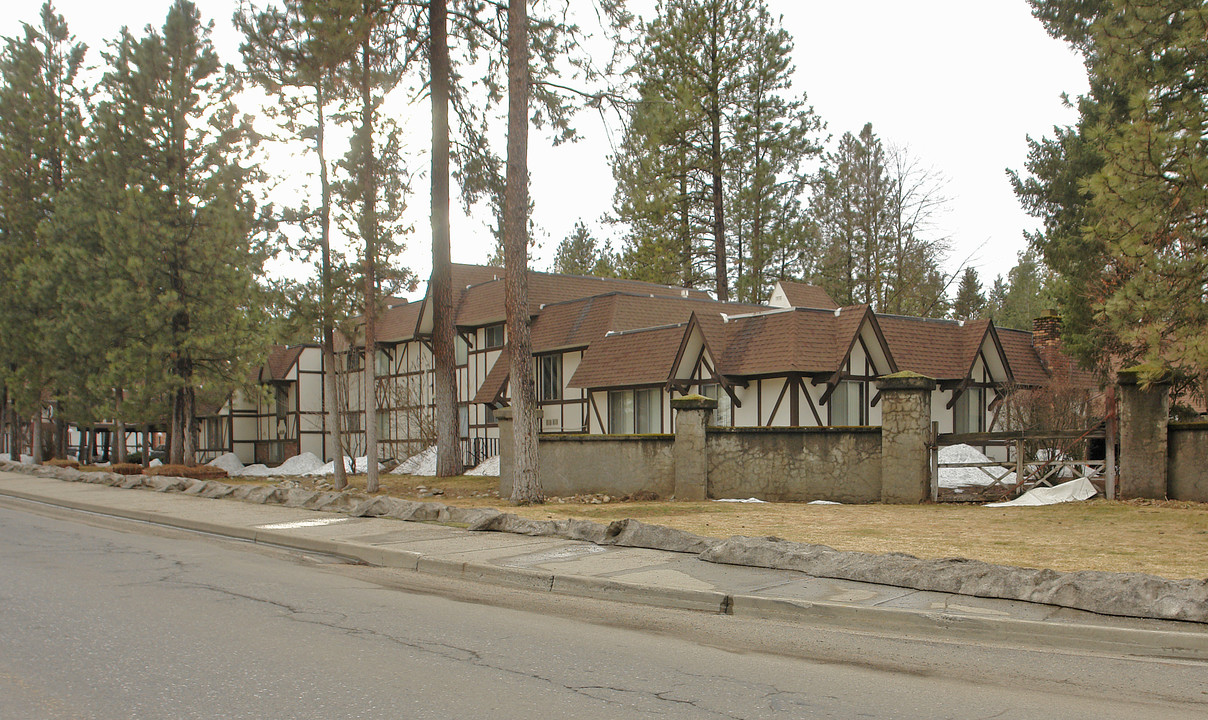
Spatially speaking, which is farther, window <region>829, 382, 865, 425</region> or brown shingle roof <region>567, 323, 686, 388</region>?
brown shingle roof <region>567, 323, 686, 388</region>

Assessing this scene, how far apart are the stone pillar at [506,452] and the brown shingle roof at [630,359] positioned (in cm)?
773

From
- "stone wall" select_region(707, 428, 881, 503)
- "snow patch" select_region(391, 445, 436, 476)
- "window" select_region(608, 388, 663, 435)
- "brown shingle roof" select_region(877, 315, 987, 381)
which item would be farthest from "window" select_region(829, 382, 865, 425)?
"snow patch" select_region(391, 445, 436, 476)

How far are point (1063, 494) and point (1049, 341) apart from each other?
17449 millimetres

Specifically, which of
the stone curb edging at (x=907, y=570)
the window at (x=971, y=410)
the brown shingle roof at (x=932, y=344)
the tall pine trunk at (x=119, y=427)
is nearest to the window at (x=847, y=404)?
the brown shingle roof at (x=932, y=344)

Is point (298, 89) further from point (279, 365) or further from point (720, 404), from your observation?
point (279, 365)

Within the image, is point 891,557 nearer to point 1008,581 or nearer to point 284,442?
point 1008,581

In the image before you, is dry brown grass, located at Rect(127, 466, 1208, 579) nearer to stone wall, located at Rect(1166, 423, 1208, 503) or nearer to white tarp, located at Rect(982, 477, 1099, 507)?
white tarp, located at Rect(982, 477, 1099, 507)

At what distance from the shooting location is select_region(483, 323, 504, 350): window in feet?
125

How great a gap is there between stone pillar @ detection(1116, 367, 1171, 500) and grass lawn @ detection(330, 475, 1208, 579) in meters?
0.41

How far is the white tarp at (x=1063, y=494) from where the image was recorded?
17391mm

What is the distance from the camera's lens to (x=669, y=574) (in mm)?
10148

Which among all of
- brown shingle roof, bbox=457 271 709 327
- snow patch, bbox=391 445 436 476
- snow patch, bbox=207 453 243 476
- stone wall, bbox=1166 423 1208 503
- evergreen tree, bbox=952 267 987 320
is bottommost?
snow patch, bbox=207 453 243 476

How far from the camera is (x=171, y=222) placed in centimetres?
3175

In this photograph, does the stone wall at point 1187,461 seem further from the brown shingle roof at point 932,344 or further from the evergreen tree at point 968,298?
the evergreen tree at point 968,298
